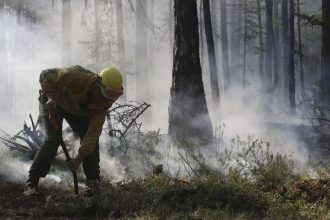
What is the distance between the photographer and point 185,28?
7801mm

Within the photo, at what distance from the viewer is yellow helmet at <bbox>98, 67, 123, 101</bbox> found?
462 centimetres

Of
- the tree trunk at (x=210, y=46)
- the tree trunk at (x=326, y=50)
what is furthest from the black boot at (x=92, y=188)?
the tree trunk at (x=210, y=46)

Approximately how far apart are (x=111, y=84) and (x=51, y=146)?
1026 millimetres

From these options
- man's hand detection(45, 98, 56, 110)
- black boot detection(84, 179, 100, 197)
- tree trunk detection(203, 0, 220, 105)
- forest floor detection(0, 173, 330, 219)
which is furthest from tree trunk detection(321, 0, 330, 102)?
man's hand detection(45, 98, 56, 110)

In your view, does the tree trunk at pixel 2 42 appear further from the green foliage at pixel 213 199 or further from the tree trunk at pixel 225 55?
the green foliage at pixel 213 199

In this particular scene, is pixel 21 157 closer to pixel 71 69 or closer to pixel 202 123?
pixel 71 69

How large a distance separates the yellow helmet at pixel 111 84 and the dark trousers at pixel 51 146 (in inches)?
25.9

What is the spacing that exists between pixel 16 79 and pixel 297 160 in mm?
28098

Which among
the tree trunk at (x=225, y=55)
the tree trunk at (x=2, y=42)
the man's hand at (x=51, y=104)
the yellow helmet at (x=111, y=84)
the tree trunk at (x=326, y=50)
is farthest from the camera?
the tree trunk at (x=225, y=55)

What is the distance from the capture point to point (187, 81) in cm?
778

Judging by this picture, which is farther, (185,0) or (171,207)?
(185,0)

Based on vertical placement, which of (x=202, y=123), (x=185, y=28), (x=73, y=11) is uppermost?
(x=73, y=11)

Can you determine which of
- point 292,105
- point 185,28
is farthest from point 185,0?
point 292,105

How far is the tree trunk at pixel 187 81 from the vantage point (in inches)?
304
